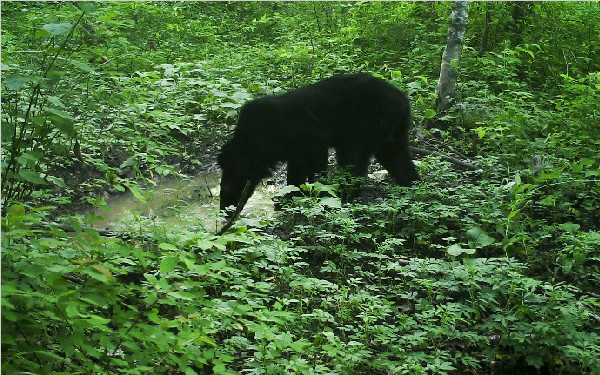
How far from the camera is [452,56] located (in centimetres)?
784

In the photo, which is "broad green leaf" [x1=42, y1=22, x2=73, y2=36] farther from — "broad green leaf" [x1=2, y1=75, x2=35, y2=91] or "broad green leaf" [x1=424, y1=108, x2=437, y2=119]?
"broad green leaf" [x1=424, y1=108, x2=437, y2=119]

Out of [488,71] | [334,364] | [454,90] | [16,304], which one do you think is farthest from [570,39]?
[16,304]

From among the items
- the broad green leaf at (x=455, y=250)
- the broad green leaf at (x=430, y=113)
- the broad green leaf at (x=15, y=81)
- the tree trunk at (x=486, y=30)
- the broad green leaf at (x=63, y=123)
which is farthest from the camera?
the tree trunk at (x=486, y=30)

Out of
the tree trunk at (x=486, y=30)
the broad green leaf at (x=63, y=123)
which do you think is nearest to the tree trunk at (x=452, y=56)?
the tree trunk at (x=486, y=30)

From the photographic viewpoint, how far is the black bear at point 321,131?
568 centimetres

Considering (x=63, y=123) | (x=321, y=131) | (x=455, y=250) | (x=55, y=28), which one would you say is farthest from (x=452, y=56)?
(x=55, y=28)

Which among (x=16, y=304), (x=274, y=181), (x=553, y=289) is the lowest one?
(x=274, y=181)

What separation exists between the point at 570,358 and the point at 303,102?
3449 millimetres

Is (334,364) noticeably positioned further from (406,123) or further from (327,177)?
(406,123)

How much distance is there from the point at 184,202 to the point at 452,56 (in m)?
4.36

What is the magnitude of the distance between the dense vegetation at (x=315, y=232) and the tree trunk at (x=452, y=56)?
234 mm

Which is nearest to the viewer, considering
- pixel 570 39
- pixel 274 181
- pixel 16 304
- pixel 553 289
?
pixel 16 304

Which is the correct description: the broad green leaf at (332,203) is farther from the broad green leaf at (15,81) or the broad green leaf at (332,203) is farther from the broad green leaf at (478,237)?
the broad green leaf at (15,81)

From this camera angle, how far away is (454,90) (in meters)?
7.93
